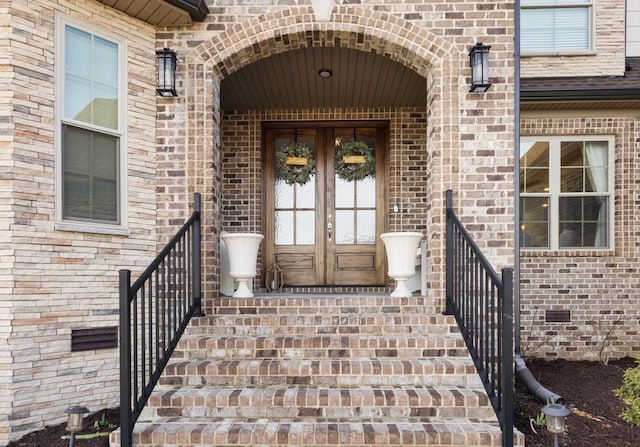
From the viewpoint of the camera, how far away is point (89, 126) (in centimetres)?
327

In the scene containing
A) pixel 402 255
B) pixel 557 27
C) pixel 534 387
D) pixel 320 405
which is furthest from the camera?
pixel 557 27

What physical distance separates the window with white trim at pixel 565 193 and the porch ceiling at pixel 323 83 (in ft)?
5.85

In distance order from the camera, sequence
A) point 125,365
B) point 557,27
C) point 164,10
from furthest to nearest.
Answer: point 557,27
point 164,10
point 125,365

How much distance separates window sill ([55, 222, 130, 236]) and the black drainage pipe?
12.4 ft

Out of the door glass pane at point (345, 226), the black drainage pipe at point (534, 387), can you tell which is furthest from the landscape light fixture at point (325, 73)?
the black drainage pipe at point (534, 387)

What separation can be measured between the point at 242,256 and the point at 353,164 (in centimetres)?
255

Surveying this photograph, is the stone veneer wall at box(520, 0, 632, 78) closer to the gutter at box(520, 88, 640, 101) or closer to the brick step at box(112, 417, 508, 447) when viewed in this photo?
the gutter at box(520, 88, 640, 101)

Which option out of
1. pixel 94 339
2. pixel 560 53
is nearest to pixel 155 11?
pixel 94 339

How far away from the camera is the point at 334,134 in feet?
18.6

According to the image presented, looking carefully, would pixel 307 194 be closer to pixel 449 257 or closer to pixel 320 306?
pixel 320 306

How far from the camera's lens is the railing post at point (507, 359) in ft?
7.67

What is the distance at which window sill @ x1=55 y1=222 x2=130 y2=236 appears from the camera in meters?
3.08

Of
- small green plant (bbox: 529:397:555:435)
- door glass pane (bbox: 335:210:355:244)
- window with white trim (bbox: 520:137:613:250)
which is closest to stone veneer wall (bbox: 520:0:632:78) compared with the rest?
window with white trim (bbox: 520:137:613:250)

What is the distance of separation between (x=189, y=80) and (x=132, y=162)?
893 millimetres
